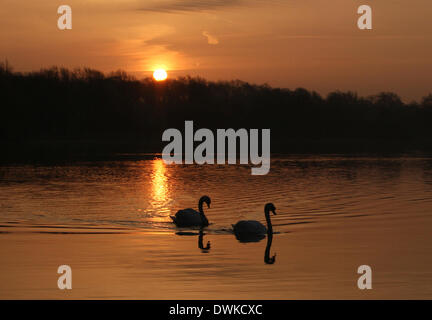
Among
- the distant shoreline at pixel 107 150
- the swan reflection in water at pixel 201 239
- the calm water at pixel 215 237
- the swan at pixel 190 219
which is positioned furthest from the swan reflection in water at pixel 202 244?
the distant shoreline at pixel 107 150

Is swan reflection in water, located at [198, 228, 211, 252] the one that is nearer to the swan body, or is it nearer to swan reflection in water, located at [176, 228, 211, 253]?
swan reflection in water, located at [176, 228, 211, 253]

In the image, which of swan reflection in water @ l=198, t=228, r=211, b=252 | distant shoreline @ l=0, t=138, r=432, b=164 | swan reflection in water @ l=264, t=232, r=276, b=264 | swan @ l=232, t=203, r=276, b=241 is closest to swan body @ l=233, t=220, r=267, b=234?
swan @ l=232, t=203, r=276, b=241

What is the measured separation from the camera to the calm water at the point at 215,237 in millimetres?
13328

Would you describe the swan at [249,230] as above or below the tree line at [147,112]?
below

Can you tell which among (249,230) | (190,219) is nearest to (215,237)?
(249,230)

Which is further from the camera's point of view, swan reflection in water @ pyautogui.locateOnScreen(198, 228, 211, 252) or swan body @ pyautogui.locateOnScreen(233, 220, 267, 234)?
swan body @ pyautogui.locateOnScreen(233, 220, 267, 234)

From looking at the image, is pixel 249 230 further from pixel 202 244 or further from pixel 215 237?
pixel 202 244

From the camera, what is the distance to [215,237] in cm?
1938

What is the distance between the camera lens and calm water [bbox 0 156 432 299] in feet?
43.7

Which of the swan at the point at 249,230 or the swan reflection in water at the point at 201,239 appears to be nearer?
the swan reflection in water at the point at 201,239

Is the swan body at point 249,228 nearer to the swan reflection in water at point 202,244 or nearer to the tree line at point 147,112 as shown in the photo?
the swan reflection in water at point 202,244
